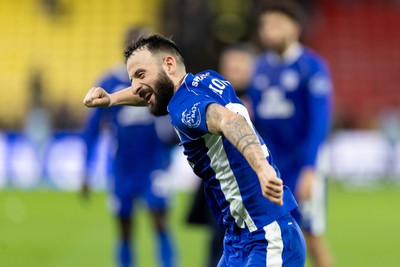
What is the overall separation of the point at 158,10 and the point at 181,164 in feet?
30.2

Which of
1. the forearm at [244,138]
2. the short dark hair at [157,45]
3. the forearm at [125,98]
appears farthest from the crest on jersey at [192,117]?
the forearm at [125,98]

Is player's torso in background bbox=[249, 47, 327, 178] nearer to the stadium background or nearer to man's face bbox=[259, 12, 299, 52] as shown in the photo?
man's face bbox=[259, 12, 299, 52]

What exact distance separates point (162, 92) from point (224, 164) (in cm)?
48

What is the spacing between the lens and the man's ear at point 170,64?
4711mm

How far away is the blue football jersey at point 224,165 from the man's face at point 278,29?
3234mm

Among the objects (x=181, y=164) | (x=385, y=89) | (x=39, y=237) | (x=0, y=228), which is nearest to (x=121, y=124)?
(x=39, y=237)

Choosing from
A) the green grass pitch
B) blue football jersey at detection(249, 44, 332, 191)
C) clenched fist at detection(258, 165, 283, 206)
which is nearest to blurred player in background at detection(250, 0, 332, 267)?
blue football jersey at detection(249, 44, 332, 191)

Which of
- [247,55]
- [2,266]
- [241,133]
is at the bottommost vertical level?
[2,266]

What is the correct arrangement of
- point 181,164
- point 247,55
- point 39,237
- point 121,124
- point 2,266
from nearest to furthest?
point 247,55 < point 121,124 < point 2,266 < point 39,237 < point 181,164

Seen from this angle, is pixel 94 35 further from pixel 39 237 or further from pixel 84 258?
pixel 84 258

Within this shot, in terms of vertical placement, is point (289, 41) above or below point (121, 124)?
above

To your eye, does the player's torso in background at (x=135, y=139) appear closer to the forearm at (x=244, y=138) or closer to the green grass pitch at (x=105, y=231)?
the green grass pitch at (x=105, y=231)

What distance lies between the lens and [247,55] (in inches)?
313

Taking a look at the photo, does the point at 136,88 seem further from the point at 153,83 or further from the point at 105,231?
the point at 105,231
